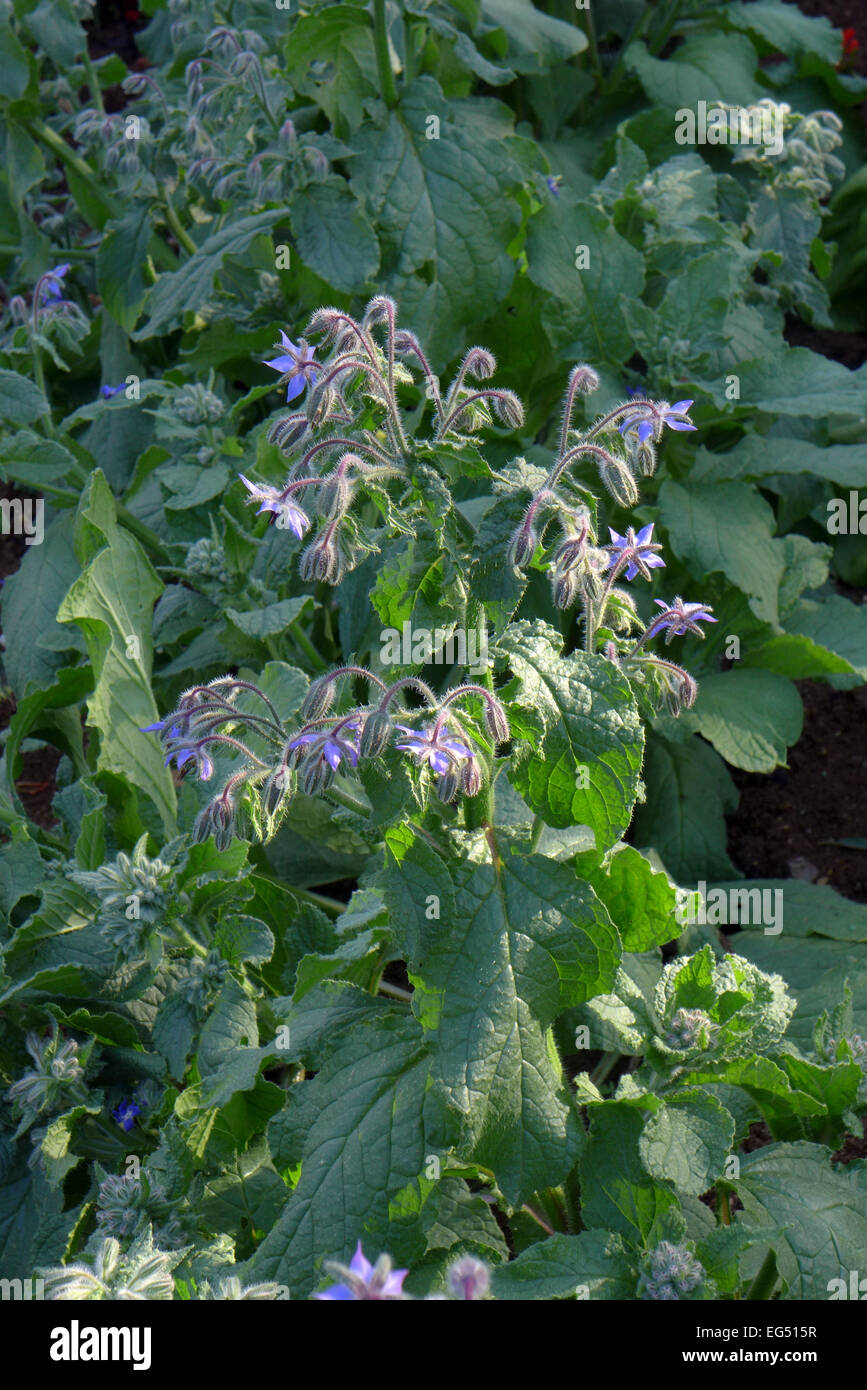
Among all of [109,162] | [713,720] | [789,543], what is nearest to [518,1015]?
[713,720]

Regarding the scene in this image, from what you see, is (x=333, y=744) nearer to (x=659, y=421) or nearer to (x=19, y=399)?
(x=659, y=421)

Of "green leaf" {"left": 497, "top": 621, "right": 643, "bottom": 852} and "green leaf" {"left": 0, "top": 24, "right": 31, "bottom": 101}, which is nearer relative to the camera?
"green leaf" {"left": 497, "top": 621, "right": 643, "bottom": 852}

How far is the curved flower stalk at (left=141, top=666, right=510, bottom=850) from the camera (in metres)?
2.11

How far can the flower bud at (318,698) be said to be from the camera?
7.40 feet

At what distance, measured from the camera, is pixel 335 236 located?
3893mm

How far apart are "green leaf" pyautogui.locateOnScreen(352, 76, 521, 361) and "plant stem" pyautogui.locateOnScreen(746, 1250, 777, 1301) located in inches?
104

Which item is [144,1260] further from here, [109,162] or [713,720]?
[109,162]

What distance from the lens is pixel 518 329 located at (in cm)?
435

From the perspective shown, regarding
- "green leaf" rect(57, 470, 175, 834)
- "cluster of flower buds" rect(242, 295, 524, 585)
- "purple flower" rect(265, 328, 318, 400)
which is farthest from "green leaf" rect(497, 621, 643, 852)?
"green leaf" rect(57, 470, 175, 834)

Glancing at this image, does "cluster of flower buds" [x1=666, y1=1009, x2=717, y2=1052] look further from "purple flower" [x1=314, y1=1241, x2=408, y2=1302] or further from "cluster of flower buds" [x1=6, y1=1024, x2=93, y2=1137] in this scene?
"cluster of flower buds" [x1=6, y1=1024, x2=93, y2=1137]

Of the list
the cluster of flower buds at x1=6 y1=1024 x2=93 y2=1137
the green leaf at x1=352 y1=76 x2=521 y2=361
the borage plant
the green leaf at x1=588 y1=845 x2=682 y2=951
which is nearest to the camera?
the borage plant

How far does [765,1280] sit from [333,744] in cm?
142

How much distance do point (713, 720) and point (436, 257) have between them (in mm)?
1604

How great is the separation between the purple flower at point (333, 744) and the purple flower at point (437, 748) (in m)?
0.10
